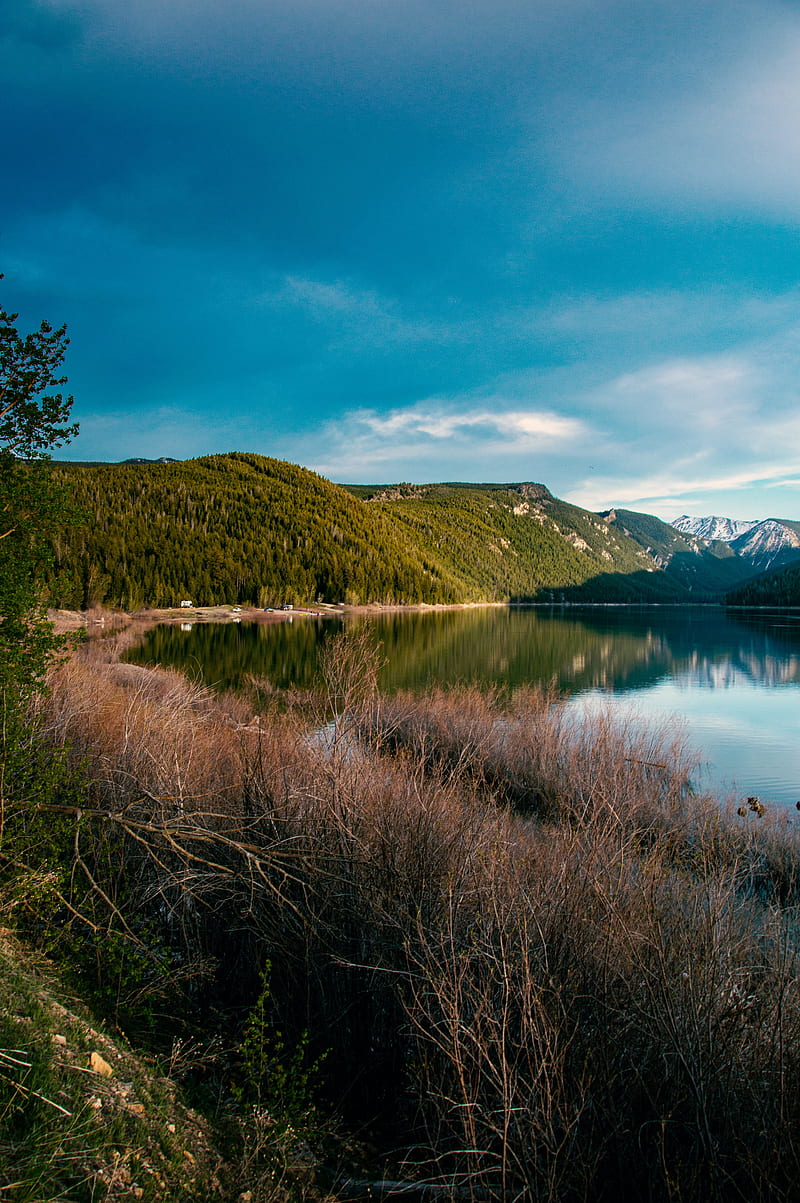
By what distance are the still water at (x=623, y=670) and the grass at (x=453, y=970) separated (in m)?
11.7

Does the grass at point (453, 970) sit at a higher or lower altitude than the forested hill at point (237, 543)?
lower

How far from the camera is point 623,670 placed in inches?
1766

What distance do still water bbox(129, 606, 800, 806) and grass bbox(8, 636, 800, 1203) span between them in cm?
1174

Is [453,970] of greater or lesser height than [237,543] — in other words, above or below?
below

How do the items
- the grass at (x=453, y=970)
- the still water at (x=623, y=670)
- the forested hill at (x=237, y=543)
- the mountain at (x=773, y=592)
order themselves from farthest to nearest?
the mountain at (x=773, y=592) < the forested hill at (x=237, y=543) < the still water at (x=623, y=670) < the grass at (x=453, y=970)

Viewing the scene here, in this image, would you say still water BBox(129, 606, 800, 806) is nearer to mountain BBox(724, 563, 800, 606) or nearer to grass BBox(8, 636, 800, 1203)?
grass BBox(8, 636, 800, 1203)

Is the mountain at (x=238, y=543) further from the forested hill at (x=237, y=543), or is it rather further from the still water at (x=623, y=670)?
the still water at (x=623, y=670)

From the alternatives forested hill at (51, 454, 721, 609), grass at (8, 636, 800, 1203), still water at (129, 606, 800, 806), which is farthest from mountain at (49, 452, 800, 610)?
grass at (8, 636, 800, 1203)

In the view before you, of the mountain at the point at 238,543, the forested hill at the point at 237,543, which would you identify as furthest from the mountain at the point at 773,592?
the forested hill at the point at 237,543

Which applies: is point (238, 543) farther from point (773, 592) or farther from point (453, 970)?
point (773, 592)

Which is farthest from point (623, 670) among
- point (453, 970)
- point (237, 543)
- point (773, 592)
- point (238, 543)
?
point (773, 592)

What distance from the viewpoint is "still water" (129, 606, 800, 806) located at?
22578mm

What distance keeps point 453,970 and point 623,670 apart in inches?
1702

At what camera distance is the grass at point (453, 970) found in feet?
14.3
